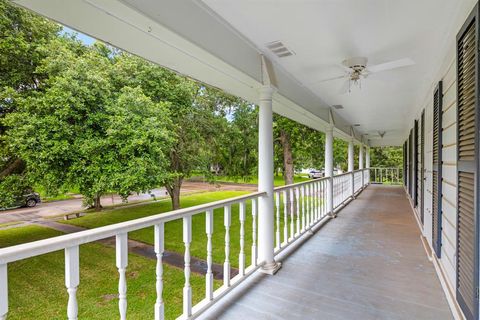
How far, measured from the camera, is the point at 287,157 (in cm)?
928

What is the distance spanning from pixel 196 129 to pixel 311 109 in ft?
16.7

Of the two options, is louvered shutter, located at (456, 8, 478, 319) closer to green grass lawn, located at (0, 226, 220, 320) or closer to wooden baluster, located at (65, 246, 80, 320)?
wooden baluster, located at (65, 246, 80, 320)

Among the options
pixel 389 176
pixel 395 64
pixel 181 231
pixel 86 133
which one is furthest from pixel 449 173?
pixel 389 176

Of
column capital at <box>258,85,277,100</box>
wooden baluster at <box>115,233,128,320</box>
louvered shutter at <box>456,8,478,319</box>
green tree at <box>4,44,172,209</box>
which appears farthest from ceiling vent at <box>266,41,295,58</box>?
green tree at <box>4,44,172,209</box>

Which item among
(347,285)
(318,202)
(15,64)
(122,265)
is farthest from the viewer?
→ (15,64)

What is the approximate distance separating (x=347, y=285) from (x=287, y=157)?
275 inches

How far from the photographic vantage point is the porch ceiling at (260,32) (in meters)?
1.56

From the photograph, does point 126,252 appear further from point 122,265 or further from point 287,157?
point 287,157

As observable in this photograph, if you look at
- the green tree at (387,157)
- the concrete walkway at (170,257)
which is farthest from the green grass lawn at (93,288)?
the green tree at (387,157)

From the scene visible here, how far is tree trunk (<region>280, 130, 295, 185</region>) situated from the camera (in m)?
9.18

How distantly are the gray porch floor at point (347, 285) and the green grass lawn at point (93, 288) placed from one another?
1792 mm

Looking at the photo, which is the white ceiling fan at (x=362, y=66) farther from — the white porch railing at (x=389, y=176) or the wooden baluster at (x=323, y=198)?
the white porch railing at (x=389, y=176)

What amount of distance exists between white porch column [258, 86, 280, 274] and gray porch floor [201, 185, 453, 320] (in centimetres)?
26

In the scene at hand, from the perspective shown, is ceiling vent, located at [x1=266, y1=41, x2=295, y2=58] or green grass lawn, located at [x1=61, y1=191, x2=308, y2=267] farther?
green grass lawn, located at [x1=61, y1=191, x2=308, y2=267]
